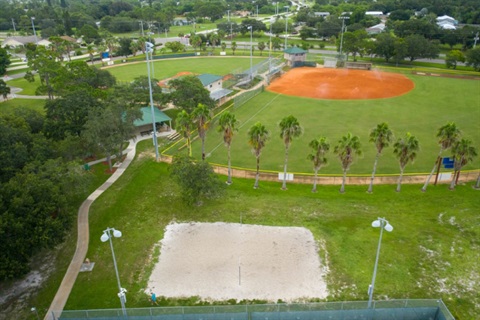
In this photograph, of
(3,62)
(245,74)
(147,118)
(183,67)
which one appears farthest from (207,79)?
(3,62)

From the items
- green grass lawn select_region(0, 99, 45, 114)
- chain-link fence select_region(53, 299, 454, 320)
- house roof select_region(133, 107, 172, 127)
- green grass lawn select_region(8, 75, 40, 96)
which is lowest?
chain-link fence select_region(53, 299, 454, 320)

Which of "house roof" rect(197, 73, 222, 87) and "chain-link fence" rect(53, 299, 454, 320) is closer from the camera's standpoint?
"chain-link fence" rect(53, 299, 454, 320)

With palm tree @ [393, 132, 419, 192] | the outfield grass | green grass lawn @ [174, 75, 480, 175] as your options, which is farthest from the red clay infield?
the outfield grass

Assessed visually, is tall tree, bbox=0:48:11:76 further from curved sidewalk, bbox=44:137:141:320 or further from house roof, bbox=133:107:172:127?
curved sidewalk, bbox=44:137:141:320

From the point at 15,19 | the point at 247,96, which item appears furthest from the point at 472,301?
the point at 15,19

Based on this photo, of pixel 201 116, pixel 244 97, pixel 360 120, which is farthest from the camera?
pixel 244 97

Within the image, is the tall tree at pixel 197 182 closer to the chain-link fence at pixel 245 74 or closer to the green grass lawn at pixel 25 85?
the chain-link fence at pixel 245 74

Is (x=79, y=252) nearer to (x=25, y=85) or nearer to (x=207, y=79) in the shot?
(x=207, y=79)
